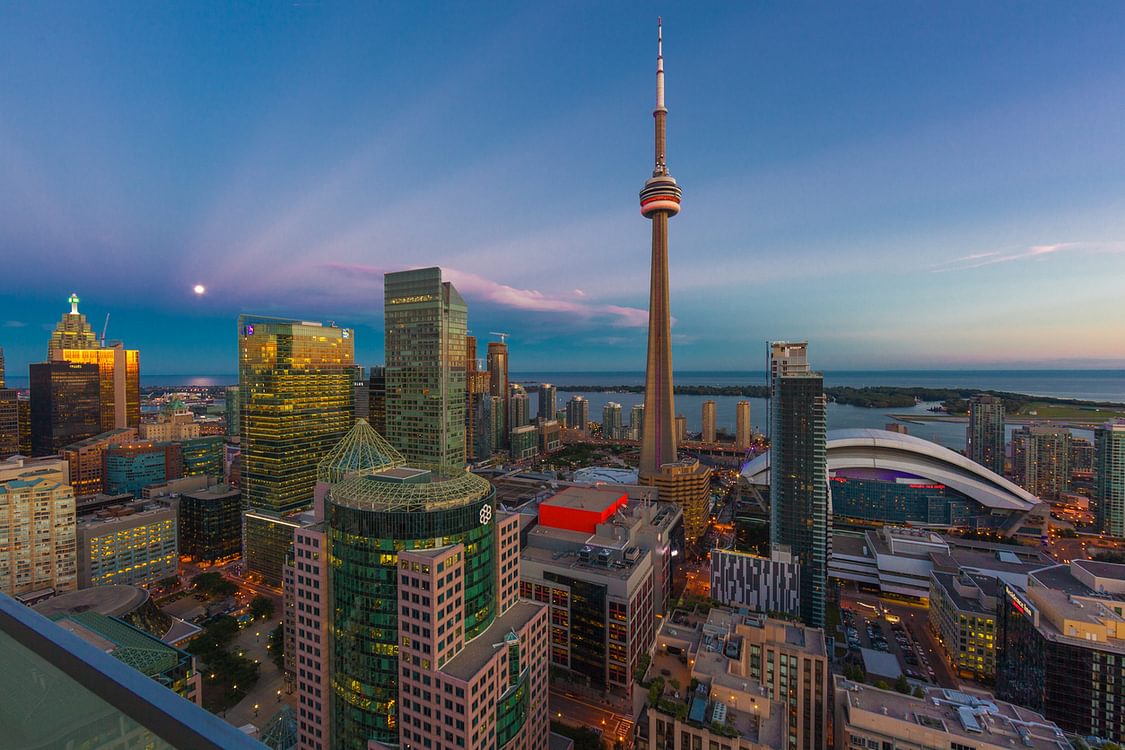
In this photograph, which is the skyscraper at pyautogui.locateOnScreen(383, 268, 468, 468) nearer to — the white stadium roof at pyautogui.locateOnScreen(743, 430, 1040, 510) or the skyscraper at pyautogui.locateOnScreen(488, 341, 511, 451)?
the white stadium roof at pyautogui.locateOnScreen(743, 430, 1040, 510)

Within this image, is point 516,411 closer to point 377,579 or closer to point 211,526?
point 211,526

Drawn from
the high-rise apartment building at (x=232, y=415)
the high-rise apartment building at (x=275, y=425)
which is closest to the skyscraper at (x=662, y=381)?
the high-rise apartment building at (x=275, y=425)

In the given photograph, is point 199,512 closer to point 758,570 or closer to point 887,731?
point 758,570

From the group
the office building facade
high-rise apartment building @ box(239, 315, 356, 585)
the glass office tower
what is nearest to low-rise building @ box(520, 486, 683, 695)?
the glass office tower

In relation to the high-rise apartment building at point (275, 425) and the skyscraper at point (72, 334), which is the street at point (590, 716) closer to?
the high-rise apartment building at point (275, 425)

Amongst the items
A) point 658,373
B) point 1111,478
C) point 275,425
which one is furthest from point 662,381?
point 1111,478

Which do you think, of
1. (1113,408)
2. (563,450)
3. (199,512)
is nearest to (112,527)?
(199,512)

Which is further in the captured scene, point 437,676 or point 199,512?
point 199,512
